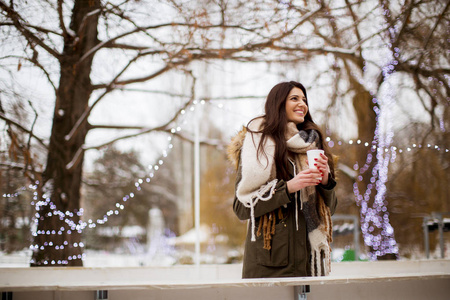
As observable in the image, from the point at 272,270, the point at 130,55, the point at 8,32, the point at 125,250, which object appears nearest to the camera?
the point at 272,270

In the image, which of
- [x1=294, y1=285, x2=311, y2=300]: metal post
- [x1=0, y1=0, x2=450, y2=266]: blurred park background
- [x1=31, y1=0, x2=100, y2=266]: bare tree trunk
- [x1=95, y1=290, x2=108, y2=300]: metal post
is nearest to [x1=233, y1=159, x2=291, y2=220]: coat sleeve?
[x1=294, y1=285, x2=311, y2=300]: metal post

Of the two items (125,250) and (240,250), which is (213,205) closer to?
(240,250)

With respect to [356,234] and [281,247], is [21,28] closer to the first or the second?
[281,247]

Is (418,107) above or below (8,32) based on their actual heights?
below

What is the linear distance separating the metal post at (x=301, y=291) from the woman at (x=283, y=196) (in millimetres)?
80

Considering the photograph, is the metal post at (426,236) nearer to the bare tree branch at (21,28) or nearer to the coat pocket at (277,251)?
the coat pocket at (277,251)

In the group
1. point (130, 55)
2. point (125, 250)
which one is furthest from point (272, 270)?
point (125, 250)

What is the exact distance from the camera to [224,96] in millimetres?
5367

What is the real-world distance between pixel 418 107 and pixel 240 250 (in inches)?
94.8

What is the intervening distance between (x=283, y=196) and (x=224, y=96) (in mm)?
3884

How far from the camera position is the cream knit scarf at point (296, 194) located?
162 centimetres

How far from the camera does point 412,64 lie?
4535 mm

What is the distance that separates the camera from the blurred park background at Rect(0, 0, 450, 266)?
12.7 ft

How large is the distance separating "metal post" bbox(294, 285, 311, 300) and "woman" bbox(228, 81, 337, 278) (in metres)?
0.08
